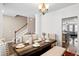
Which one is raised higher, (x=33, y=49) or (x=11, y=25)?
(x=11, y=25)

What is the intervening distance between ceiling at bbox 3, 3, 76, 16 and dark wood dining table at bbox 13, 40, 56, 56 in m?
0.47

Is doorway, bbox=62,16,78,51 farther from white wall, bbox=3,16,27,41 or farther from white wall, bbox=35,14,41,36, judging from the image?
white wall, bbox=3,16,27,41

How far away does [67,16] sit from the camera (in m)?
1.27

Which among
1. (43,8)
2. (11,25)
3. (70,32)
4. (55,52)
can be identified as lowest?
(55,52)

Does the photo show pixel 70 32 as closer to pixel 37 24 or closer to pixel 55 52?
pixel 55 52

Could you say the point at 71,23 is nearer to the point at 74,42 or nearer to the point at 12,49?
the point at 74,42

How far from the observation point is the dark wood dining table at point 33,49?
125cm

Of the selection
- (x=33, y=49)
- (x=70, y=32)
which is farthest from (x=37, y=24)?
(x=70, y=32)

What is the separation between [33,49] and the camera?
130 centimetres

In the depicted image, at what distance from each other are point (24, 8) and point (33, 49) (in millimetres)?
593

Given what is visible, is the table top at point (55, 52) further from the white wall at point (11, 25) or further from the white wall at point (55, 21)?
the white wall at point (11, 25)

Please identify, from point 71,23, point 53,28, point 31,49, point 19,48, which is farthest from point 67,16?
point 19,48

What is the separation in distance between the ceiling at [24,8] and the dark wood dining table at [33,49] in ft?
1.53

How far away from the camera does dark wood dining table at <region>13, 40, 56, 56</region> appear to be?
4.11 ft
